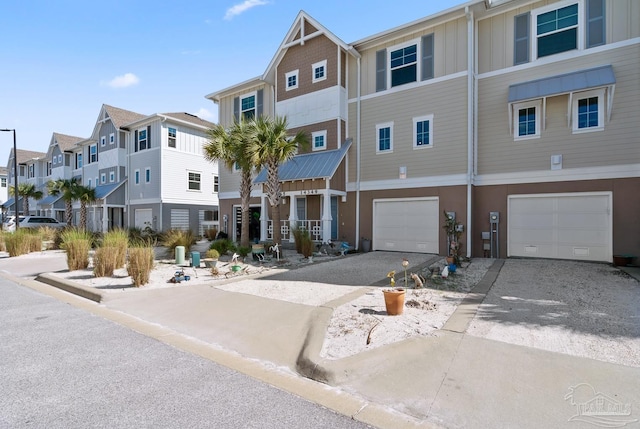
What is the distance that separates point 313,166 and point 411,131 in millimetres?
4581

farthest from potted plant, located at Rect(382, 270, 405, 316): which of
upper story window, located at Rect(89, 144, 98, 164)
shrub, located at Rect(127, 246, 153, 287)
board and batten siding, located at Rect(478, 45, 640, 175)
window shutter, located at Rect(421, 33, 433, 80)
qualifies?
upper story window, located at Rect(89, 144, 98, 164)

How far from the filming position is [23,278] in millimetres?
10680

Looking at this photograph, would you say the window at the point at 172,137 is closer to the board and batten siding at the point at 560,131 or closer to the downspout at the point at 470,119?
the downspout at the point at 470,119

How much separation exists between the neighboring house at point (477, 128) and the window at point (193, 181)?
1199 cm

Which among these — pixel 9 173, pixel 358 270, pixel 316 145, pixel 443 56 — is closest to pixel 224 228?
pixel 316 145

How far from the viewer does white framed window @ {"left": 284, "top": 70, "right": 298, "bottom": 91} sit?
17812 millimetres

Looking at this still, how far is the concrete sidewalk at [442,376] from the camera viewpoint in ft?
10.3

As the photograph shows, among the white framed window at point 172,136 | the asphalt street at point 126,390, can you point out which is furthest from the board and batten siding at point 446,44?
the white framed window at point 172,136

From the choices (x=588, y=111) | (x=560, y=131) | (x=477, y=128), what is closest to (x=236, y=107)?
(x=477, y=128)

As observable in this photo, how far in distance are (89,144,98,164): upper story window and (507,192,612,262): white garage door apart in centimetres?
3458

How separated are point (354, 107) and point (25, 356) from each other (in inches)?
584

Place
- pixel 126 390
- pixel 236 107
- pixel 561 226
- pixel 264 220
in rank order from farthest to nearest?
pixel 236 107 < pixel 264 220 < pixel 561 226 < pixel 126 390

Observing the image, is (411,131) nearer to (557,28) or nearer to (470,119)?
(470,119)

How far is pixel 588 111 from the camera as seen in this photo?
38.2ft
